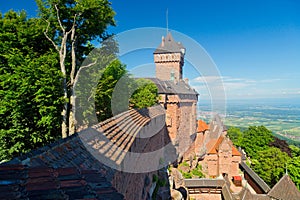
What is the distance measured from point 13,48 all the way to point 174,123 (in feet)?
74.5

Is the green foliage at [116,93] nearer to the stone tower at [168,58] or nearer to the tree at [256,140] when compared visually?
the stone tower at [168,58]

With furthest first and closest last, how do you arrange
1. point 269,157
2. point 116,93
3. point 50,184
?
point 269,157 < point 116,93 < point 50,184

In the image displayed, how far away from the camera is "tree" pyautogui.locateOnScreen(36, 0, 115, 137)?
1516cm

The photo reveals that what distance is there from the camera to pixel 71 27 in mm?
16672

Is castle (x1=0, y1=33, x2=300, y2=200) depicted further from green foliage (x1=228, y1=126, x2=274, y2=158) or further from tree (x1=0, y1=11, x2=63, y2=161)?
green foliage (x1=228, y1=126, x2=274, y2=158)

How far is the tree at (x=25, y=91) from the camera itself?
12.8m

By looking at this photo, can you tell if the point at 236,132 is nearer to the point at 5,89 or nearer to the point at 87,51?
the point at 87,51

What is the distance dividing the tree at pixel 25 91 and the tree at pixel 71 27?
2.54 ft

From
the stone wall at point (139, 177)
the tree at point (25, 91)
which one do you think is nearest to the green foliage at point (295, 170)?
the stone wall at point (139, 177)

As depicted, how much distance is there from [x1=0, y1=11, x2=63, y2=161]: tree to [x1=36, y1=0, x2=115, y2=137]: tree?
30.5 inches

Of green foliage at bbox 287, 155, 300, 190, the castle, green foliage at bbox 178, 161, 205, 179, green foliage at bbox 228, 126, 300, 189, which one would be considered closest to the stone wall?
the castle

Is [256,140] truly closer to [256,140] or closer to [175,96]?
[256,140]

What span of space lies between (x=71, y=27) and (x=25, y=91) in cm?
633

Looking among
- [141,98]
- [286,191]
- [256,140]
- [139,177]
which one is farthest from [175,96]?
[139,177]
